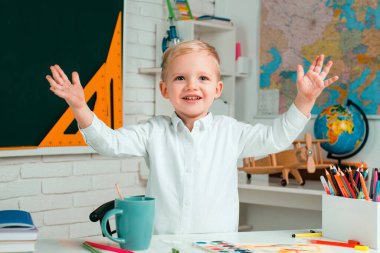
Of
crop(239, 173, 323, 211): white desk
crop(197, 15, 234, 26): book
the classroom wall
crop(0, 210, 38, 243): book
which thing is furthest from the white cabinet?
crop(0, 210, 38, 243): book

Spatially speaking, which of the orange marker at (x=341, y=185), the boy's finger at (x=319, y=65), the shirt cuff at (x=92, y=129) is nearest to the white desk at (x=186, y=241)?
the orange marker at (x=341, y=185)

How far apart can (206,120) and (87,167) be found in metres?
1.25

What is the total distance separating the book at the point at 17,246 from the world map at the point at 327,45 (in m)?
2.00

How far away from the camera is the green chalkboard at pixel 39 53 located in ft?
7.73

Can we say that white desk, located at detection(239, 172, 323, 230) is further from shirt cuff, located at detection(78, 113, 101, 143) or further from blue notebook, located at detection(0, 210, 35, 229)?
blue notebook, located at detection(0, 210, 35, 229)

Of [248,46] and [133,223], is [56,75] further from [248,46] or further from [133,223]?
[248,46]

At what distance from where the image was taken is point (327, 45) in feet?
9.61

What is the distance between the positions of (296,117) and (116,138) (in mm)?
449

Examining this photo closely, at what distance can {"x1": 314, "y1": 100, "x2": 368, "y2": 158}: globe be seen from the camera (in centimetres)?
266

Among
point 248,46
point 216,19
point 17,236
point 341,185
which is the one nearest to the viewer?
point 17,236

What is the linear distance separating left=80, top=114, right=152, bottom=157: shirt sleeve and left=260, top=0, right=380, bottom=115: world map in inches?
58.5

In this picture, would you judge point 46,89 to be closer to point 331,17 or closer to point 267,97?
point 267,97

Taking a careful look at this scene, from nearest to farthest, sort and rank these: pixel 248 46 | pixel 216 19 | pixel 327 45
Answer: pixel 327 45, pixel 216 19, pixel 248 46

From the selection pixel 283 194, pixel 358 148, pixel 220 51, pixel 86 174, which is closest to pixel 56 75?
pixel 86 174
